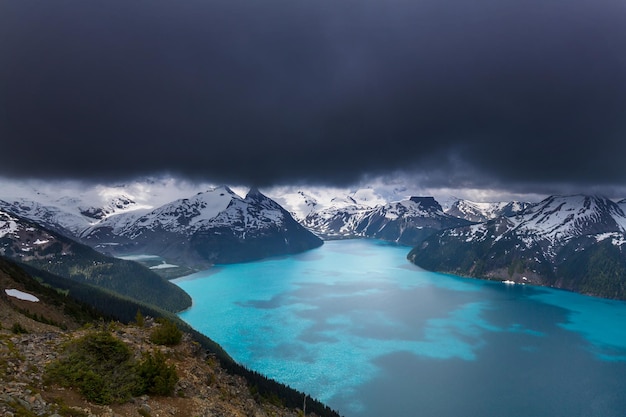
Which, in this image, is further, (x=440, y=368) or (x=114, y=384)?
(x=440, y=368)

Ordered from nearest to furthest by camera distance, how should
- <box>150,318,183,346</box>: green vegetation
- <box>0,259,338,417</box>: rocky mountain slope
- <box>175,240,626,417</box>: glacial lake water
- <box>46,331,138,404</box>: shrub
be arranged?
<box>0,259,338,417</box>: rocky mountain slope → <box>46,331,138,404</box>: shrub → <box>150,318,183,346</box>: green vegetation → <box>175,240,626,417</box>: glacial lake water

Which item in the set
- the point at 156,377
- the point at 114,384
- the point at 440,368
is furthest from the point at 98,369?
the point at 440,368

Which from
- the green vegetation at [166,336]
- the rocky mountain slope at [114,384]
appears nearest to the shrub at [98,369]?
the rocky mountain slope at [114,384]

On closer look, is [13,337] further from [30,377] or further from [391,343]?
[391,343]

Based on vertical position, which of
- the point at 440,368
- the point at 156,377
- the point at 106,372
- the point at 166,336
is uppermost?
the point at 106,372

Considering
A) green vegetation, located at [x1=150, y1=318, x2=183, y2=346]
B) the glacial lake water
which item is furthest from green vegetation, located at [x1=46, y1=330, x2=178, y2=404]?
the glacial lake water

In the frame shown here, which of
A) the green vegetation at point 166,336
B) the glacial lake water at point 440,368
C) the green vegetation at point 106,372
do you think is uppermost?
the green vegetation at point 106,372

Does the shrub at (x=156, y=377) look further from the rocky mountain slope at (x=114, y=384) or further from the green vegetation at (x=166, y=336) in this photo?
the green vegetation at (x=166, y=336)

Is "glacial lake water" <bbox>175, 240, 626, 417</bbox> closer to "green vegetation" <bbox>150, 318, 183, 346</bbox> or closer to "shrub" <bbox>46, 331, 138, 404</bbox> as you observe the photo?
"green vegetation" <bbox>150, 318, 183, 346</bbox>

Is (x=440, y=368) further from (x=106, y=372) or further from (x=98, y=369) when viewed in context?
(x=98, y=369)

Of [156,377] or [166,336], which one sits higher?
[156,377]
